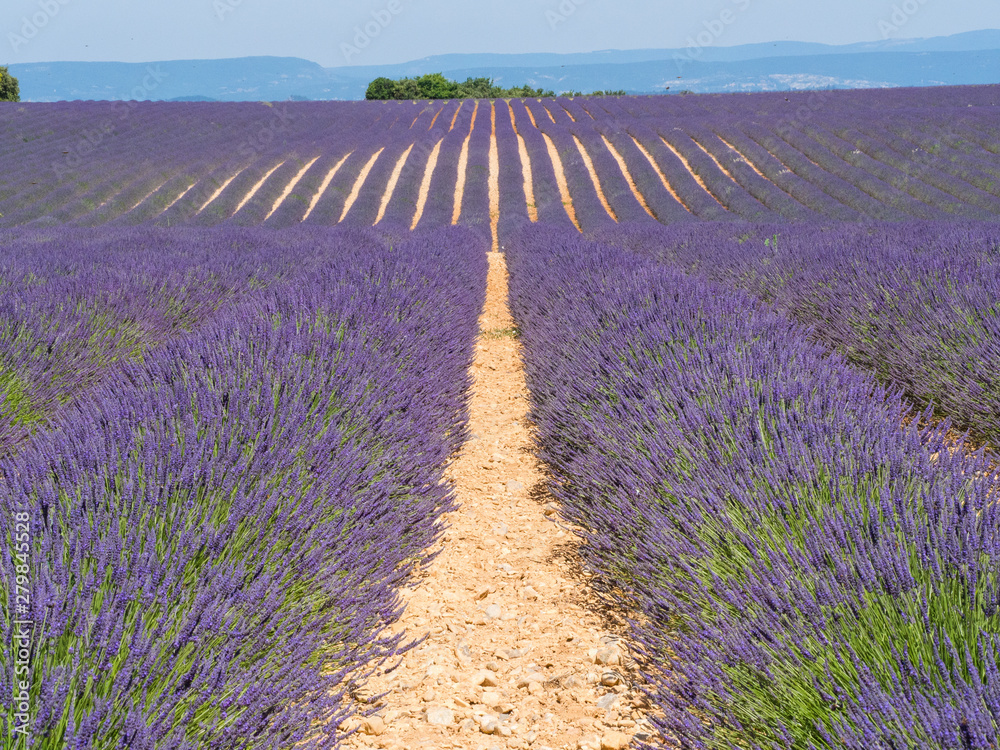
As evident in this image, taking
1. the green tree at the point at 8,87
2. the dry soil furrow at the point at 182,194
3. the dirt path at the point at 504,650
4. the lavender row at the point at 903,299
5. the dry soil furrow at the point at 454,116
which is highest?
the green tree at the point at 8,87

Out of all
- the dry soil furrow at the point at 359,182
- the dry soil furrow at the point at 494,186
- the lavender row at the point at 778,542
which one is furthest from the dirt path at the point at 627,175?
the lavender row at the point at 778,542

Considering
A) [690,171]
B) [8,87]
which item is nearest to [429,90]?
[8,87]

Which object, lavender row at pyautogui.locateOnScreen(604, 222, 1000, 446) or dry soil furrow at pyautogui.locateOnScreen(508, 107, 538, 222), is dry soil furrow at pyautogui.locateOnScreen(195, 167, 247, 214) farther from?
lavender row at pyautogui.locateOnScreen(604, 222, 1000, 446)

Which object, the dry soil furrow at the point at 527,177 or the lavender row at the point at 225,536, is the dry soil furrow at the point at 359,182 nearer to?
the dry soil furrow at the point at 527,177

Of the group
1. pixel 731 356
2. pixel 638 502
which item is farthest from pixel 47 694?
pixel 731 356

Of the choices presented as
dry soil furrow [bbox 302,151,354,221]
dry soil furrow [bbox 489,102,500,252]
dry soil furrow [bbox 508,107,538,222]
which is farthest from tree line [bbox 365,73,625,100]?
dry soil furrow [bbox 302,151,354,221]

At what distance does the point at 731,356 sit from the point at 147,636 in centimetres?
220

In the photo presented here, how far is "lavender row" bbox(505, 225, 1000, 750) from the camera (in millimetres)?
1182

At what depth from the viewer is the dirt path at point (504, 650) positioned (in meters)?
1.67

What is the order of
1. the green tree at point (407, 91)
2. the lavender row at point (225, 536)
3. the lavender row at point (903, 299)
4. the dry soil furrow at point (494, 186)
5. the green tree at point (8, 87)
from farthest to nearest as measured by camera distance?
the green tree at point (407, 91) → the green tree at point (8, 87) → the dry soil furrow at point (494, 186) → the lavender row at point (903, 299) → the lavender row at point (225, 536)

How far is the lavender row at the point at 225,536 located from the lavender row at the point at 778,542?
752mm

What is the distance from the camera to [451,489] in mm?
3057

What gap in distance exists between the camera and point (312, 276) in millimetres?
4754

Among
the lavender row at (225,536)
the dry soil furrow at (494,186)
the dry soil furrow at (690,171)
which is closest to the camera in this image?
the lavender row at (225,536)
